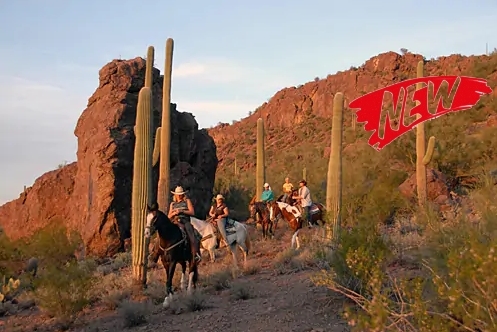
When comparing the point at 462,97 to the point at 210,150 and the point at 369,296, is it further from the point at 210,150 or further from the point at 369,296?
the point at 369,296

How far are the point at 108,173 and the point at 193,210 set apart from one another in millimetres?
9001

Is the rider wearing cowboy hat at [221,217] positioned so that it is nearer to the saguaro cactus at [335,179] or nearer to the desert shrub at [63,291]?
the saguaro cactus at [335,179]

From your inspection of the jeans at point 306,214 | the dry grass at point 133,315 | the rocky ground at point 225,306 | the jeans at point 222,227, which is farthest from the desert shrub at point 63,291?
the jeans at point 306,214

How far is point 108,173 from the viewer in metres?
21.2

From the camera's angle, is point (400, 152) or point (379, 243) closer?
point (379, 243)

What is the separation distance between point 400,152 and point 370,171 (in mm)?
1977

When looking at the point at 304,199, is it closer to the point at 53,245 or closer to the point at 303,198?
the point at 303,198

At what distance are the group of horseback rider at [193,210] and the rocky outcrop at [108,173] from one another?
466 cm

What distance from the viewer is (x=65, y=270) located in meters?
12.0

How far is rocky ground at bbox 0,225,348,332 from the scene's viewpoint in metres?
9.45

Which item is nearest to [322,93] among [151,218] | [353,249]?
[151,218]

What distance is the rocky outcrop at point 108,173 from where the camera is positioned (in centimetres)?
2114

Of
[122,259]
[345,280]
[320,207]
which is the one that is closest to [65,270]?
[345,280]

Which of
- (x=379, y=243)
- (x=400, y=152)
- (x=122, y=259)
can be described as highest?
(x=400, y=152)
